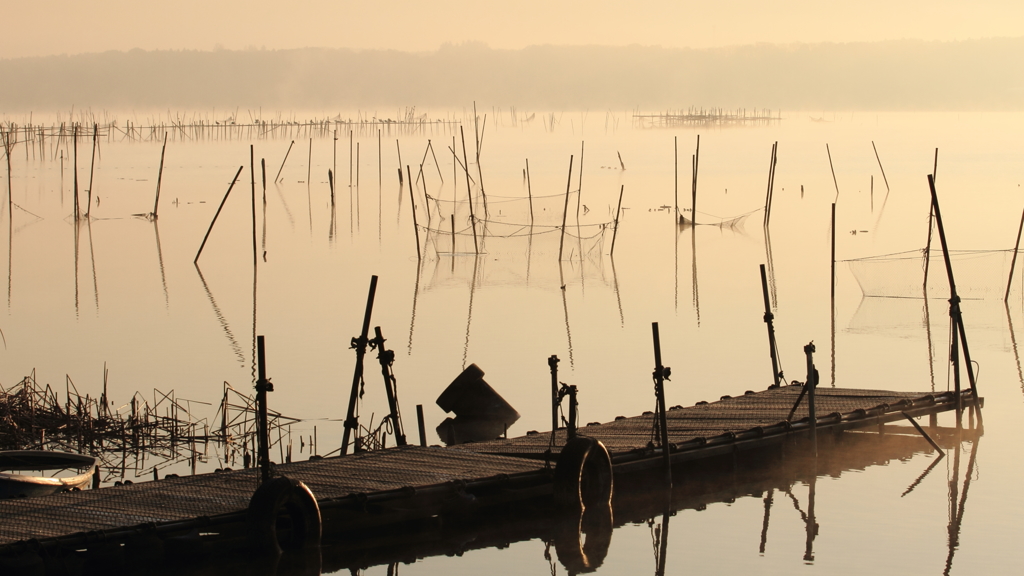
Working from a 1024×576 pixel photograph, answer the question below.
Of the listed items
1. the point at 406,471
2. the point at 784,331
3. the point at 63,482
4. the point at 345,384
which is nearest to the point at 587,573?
the point at 406,471

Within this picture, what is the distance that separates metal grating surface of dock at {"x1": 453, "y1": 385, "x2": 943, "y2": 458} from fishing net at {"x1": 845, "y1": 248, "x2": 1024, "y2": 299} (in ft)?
24.6

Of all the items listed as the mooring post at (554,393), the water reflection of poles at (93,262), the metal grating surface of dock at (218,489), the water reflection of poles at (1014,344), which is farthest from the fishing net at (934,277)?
the metal grating surface of dock at (218,489)

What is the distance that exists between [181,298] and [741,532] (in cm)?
1232

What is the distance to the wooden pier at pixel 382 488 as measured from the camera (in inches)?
232

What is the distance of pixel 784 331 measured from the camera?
15.3 metres

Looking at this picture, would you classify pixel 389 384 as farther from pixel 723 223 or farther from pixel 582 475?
pixel 723 223

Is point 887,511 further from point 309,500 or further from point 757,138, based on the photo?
point 757,138

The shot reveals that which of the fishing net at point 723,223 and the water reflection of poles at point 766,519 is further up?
the fishing net at point 723,223

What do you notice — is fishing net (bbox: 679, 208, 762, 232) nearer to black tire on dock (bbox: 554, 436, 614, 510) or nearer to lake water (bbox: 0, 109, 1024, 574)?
lake water (bbox: 0, 109, 1024, 574)

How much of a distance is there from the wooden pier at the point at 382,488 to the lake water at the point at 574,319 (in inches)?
13.2

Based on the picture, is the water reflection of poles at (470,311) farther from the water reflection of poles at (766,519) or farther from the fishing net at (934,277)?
the water reflection of poles at (766,519)

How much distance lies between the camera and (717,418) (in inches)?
350

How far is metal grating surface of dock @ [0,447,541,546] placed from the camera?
6.05 meters

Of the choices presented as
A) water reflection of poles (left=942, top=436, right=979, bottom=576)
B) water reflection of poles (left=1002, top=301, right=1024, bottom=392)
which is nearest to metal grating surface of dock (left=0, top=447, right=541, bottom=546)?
water reflection of poles (left=942, top=436, right=979, bottom=576)
